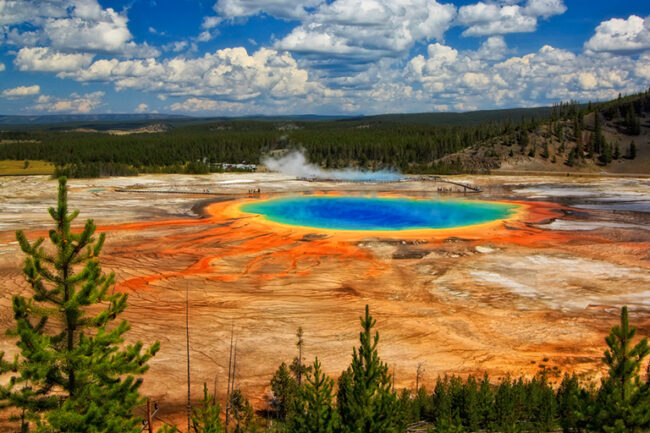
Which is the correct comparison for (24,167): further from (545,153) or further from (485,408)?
(485,408)

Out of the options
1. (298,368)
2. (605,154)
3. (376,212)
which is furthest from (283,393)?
(605,154)

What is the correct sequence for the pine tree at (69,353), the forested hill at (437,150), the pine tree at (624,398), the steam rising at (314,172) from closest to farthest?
the pine tree at (624,398) → the pine tree at (69,353) → the steam rising at (314,172) → the forested hill at (437,150)

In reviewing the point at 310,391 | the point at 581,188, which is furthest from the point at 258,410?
the point at 581,188

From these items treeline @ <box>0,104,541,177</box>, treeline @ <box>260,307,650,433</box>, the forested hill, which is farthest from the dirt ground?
treeline @ <box>0,104,541,177</box>

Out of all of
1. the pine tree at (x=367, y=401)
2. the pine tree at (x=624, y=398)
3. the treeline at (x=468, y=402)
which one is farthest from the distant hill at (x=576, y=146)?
the pine tree at (x=367, y=401)

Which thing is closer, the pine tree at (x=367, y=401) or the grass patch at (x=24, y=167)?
the pine tree at (x=367, y=401)

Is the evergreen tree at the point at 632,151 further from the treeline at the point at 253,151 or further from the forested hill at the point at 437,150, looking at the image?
the treeline at the point at 253,151
